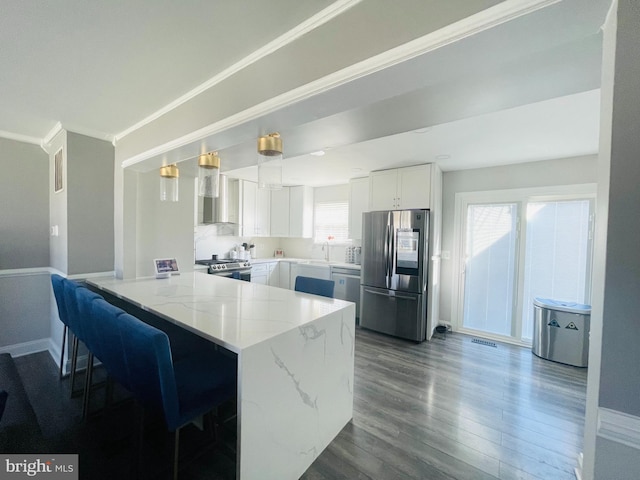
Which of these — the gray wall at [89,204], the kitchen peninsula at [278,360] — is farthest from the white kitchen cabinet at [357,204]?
the gray wall at [89,204]

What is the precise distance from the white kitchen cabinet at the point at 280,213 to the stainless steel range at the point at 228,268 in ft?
3.42

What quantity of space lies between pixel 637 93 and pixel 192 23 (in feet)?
5.44

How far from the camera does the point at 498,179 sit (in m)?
3.77

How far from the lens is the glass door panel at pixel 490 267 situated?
12.3 feet

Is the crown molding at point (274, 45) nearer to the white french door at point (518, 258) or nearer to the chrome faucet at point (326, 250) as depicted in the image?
the white french door at point (518, 258)

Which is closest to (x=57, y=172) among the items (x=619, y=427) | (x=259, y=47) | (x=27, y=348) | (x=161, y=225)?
(x=161, y=225)

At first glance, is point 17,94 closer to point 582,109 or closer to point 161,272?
point 161,272

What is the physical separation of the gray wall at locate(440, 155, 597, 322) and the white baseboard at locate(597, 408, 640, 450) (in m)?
3.46

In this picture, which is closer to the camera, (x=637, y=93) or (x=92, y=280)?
(x=637, y=93)

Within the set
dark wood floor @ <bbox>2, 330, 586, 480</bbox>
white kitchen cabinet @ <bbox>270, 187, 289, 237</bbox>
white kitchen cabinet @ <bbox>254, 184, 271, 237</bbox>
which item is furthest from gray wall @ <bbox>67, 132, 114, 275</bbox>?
white kitchen cabinet @ <bbox>270, 187, 289, 237</bbox>

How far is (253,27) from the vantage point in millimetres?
1285

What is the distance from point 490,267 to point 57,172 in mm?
5374

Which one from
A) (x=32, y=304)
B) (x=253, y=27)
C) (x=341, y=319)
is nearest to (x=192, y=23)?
(x=253, y=27)

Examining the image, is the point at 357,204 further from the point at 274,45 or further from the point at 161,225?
the point at 274,45
